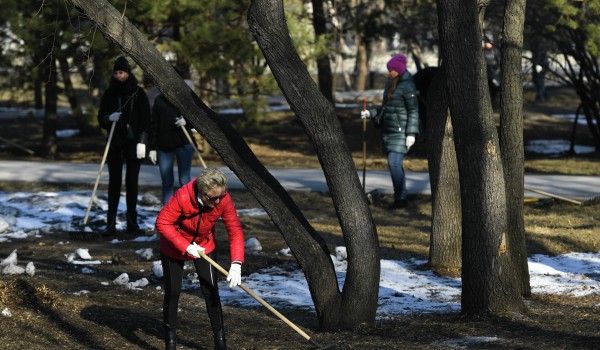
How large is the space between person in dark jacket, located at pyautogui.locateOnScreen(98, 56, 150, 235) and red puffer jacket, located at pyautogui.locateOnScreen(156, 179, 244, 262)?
15.3 feet

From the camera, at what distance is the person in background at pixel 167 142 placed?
1172cm

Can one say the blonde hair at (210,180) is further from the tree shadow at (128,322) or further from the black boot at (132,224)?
the black boot at (132,224)

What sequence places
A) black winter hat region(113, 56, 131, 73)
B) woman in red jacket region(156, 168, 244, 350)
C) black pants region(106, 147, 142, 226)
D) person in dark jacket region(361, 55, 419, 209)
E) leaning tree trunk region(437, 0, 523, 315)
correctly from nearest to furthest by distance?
woman in red jacket region(156, 168, 244, 350) < leaning tree trunk region(437, 0, 523, 315) < black winter hat region(113, 56, 131, 73) < black pants region(106, 147, 142, 226) < person in dark jacket region(361, 55, 419, 209)

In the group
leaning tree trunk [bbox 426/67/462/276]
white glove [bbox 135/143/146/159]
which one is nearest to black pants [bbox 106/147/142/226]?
white glove [bbox 135/143/146/159]

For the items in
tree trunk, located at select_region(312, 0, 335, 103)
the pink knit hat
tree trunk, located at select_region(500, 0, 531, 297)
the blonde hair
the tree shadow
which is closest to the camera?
the blonde hair

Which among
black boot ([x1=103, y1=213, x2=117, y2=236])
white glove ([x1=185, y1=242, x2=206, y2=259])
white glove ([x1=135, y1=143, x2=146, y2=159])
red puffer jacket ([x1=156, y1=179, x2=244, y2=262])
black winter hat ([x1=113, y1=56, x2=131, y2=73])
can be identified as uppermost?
black winter hat ([x1=113, y1=56, x2=131, y2=73])

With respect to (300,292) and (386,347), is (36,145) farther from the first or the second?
(386,347)

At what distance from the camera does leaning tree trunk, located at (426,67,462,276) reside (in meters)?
9.06

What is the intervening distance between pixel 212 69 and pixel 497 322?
42.5ft

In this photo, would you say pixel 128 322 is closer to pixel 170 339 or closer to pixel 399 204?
pixel 170 339

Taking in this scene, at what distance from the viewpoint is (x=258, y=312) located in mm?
8164

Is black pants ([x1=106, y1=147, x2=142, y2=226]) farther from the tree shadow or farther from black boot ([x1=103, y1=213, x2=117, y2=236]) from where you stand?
the tree shadow

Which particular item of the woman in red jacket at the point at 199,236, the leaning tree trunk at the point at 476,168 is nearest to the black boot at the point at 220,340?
the woman in red jacket at the point at 199,236

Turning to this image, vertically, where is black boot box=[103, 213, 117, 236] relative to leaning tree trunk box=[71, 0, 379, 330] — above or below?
below
